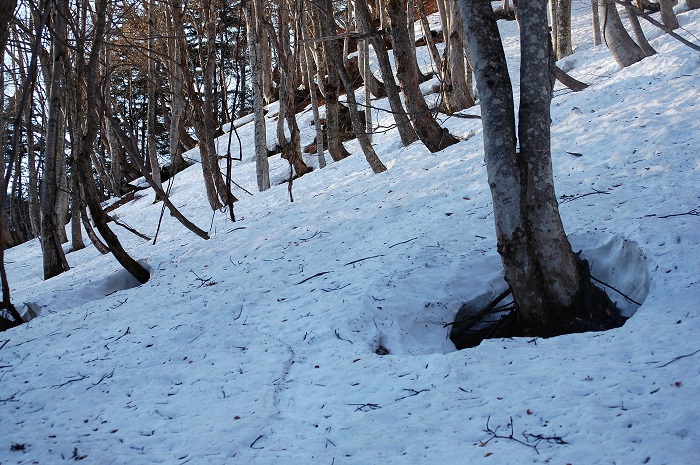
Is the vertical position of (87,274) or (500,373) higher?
(87,274)

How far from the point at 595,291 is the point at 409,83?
541 centimetres

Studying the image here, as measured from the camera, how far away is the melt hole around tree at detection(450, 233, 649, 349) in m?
4.32

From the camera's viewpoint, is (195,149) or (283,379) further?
(195,149)

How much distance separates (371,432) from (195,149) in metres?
24.5

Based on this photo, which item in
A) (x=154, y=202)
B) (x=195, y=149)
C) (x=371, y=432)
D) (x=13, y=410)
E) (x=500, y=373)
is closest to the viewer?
(x=371, y=432)

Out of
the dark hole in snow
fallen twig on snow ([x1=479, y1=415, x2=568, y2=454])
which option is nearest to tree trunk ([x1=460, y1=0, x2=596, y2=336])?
fallen twig on snow ([x1=479, y1=415, x2=568, y2=454])

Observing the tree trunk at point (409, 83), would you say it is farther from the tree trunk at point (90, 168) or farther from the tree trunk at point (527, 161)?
the tree trunk at point (90, 168)

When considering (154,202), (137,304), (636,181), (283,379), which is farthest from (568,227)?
(154,202)

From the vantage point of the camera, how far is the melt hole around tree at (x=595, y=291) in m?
4.32

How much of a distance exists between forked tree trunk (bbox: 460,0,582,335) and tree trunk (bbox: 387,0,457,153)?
12.6 feet

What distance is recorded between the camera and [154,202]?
62.2 ft

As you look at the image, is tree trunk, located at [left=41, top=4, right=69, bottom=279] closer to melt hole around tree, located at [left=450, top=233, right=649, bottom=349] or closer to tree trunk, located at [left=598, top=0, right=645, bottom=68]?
melt hole around tree, located at [left=450, top=233, right=649, bottom=349]

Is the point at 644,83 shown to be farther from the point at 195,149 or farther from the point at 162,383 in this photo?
the point at 195,149

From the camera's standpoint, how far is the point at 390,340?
4406 mm
